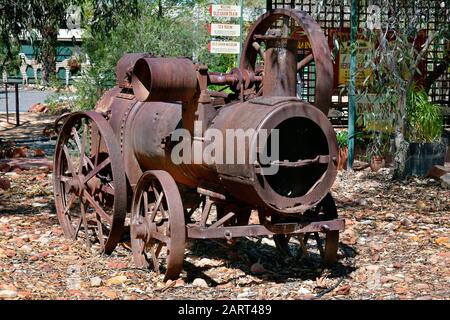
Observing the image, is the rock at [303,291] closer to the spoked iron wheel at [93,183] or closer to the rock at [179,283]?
the rock at [179,283]

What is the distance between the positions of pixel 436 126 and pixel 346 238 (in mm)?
3740

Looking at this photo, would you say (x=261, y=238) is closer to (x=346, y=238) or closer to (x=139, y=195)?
(x=346, y=238)

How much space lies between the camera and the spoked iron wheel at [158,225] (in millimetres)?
5246

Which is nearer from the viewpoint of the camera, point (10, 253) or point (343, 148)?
point (10, 253)

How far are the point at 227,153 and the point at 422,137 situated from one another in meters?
5.65

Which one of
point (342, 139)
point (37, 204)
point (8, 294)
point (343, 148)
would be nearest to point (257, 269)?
point (8, 294)

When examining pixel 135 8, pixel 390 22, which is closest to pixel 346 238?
pixel 390 22

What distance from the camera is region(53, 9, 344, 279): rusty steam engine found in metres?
5.05

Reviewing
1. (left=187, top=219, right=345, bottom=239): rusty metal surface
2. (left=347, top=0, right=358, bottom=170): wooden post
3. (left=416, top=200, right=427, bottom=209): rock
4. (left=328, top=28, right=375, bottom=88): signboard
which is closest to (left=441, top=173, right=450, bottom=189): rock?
(left=416, top=200, right=427, bottom=209): rock

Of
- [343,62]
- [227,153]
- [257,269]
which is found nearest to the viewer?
[227,153]

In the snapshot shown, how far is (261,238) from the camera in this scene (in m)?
6.88

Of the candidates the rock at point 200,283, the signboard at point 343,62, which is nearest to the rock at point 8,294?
the rock at point 200,283

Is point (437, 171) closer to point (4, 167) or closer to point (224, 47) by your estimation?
point (224, 47)

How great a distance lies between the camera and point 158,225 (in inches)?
223
